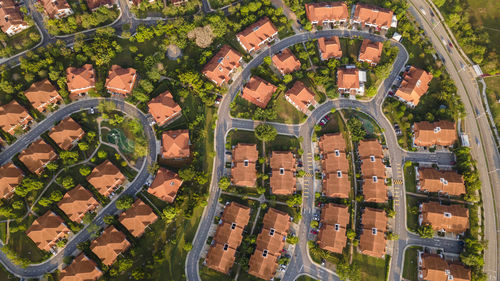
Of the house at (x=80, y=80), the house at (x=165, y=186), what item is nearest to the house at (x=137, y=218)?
the house at (x=165, y=186)

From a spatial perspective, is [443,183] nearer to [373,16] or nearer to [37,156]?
[373,16]

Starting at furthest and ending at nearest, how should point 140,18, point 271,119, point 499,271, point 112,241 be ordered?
point 140,18, point 271,119, point 499,271, point 112,241

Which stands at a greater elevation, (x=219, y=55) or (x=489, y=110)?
(x=219, y=55)

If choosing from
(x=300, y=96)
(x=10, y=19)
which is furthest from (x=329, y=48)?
(x=10, y=19)

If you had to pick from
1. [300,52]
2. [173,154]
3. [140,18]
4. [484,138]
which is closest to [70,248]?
[173,154]

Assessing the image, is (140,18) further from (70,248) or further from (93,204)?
(70,248)

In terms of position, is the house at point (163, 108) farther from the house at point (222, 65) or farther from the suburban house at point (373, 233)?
the suburban house at point (373, 233)
